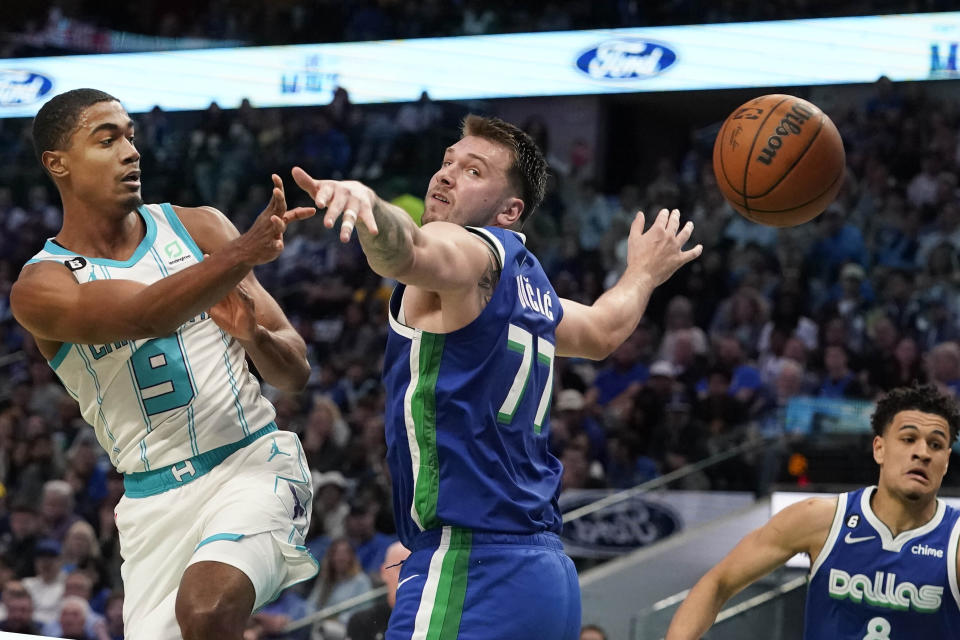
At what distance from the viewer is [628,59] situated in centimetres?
1378

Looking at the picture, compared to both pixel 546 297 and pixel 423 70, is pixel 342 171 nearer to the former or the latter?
pixel 423 70

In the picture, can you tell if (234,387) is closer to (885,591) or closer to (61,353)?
(61,353)

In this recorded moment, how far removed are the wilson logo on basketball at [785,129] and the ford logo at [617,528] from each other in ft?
13.9

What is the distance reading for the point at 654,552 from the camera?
8445 millimetres

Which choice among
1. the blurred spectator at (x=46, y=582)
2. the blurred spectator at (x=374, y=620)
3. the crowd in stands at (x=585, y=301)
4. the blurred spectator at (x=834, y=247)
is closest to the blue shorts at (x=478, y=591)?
the blurred spectator at (x=374, y=620)

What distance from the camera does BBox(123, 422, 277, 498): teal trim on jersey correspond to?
3748 mm

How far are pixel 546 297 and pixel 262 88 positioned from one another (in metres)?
12.6

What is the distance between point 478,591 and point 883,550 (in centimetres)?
235

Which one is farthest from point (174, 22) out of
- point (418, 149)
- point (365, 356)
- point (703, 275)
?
point (703, 275)

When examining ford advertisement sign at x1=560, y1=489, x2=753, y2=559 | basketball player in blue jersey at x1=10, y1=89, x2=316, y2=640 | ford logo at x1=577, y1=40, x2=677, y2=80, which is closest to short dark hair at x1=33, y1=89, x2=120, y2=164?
basketball player in blue jersey at x1=10, y1=89, x2=316, y2=640

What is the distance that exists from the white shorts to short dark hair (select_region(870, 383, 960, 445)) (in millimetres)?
2382

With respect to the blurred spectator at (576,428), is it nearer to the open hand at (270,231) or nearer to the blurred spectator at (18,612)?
the blurred spectator at (18,612)

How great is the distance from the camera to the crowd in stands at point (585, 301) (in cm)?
903

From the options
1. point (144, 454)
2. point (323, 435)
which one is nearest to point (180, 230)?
point (144, 454)
